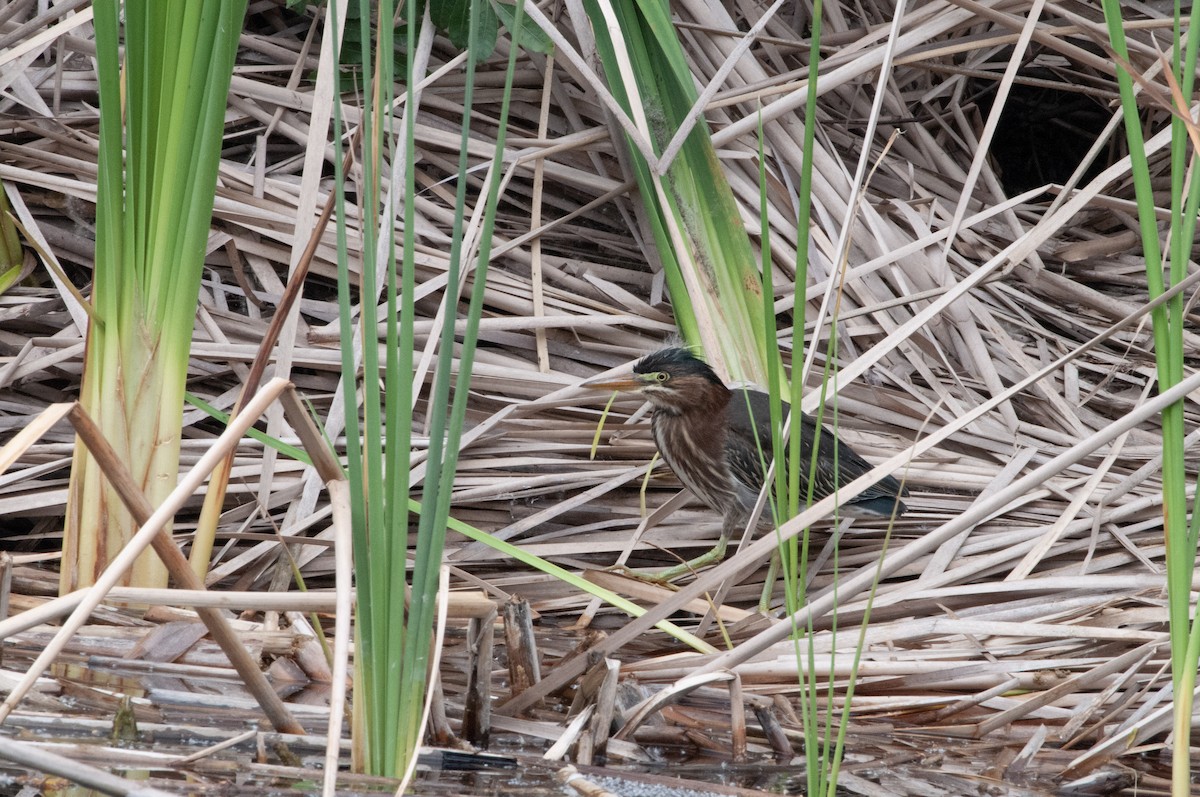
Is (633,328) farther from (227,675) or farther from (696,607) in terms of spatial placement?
(227,675)

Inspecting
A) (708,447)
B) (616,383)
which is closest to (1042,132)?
(708,447)

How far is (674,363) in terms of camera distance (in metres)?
3.74

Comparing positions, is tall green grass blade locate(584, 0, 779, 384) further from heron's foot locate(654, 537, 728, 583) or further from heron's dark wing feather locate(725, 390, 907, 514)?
heron's foot locate(654, 537, 728, 583)

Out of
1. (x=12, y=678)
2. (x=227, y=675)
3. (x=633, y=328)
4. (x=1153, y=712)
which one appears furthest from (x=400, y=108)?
(x=1153, y=712)

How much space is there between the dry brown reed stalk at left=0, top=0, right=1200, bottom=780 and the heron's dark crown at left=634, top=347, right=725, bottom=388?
26 cm

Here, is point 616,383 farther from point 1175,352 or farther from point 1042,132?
point 1042,132

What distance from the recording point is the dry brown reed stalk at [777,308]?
3045 millimetres

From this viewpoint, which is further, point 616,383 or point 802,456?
point 802,456

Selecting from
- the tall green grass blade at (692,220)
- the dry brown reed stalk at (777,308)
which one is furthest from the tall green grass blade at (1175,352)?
the tall green grass blade at (692,220)

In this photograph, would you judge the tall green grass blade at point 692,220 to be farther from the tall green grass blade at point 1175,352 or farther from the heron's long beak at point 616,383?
the tall green grass blade at point 1175,352

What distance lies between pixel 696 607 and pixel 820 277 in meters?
1.30

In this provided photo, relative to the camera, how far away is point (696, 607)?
10.3 ft

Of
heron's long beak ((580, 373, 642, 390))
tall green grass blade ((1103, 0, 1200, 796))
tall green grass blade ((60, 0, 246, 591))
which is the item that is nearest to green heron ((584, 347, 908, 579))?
heron's long beak ((580, 373, 642, 390))

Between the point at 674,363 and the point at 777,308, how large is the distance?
0.42 meters
